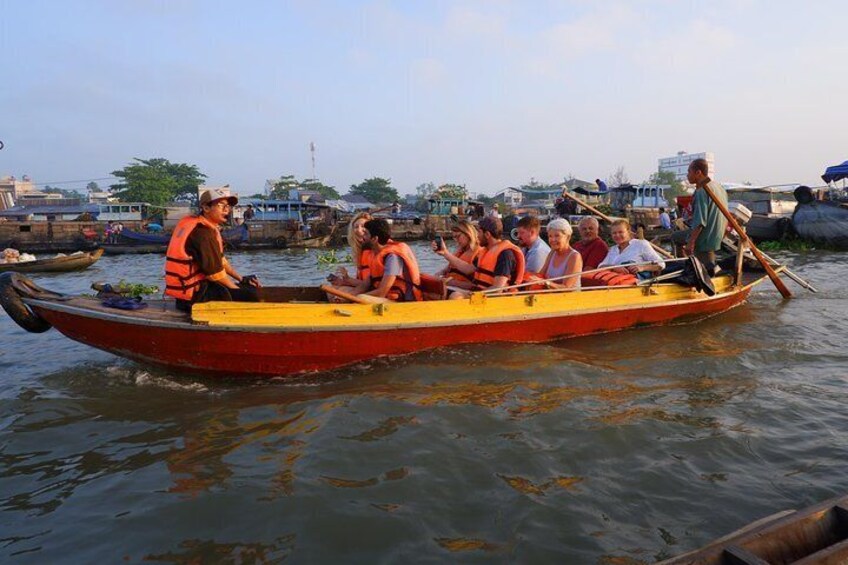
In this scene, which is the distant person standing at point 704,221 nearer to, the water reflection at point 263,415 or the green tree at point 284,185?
the water reflection at point 263,415

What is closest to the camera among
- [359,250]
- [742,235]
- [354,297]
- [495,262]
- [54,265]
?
[354,297]

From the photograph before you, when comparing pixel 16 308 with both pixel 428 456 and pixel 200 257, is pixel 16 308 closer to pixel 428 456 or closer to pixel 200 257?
pixel 200 257

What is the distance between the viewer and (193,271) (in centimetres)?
555

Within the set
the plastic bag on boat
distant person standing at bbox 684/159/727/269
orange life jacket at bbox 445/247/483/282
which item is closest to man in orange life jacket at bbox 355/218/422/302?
orange life jacket at bbox 445/247/483/282

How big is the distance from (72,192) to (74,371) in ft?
456

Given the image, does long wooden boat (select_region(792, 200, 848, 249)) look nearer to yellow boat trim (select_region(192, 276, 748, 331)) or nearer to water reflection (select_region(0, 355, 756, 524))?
yellow boat trim (select_region(192, 276, 748, 331))

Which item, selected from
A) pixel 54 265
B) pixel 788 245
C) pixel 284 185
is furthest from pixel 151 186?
pixel 788 245

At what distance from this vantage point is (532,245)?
752cm

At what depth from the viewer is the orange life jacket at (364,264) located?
6.37m

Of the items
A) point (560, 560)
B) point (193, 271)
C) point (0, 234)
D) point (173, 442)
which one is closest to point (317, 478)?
point (173, 442)

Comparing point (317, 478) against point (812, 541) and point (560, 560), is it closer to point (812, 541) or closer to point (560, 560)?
point (560, 560)

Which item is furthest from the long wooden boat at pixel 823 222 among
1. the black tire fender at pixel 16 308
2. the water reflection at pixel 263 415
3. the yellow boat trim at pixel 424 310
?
the black tire fender at pixel 16 308

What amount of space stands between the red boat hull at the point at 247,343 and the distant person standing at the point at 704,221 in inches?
151

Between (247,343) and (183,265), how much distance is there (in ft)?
3.33
